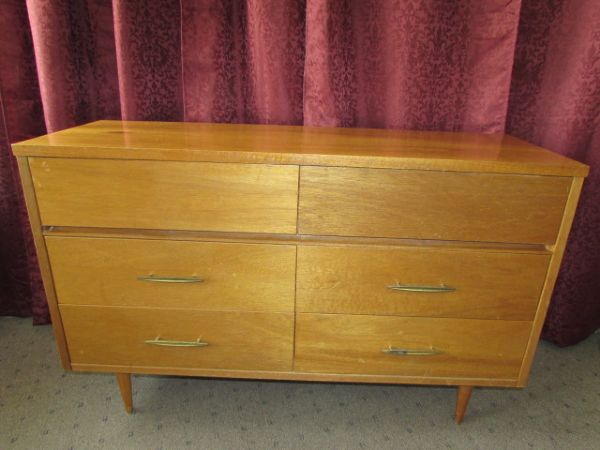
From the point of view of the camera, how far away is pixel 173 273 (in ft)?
3.33

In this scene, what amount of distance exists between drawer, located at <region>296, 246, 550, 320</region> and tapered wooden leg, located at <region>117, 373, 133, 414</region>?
540mm

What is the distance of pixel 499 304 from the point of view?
1036 mm

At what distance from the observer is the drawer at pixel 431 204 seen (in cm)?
93

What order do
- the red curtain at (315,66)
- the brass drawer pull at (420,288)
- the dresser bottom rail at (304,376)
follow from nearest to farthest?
the brass drawer pull at (420,288) → the dresser bottom rail at (304,376) → the red curtain at (315,66)

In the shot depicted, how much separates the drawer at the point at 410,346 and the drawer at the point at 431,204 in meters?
0.23

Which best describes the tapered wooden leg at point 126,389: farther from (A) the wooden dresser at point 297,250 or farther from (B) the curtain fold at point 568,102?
(B) the curtain fold at point 568,102

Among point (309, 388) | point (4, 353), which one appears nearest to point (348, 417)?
point (309, 388)

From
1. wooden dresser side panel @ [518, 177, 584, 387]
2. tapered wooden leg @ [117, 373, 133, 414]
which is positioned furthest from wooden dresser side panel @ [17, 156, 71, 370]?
wooden dresser side panel @ [518, 177, 584, 387]

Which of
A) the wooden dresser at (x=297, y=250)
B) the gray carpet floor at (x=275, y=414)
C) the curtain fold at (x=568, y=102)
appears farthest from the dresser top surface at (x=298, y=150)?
the gray carpet floor at (x=275, y=414)

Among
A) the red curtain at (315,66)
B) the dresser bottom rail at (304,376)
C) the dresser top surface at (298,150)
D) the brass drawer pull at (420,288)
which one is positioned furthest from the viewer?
the red curtain at (315,66)

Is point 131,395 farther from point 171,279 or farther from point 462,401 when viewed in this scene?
point 462,401

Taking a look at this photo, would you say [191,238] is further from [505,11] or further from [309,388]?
[505,11]

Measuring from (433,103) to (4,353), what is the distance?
5.42ft

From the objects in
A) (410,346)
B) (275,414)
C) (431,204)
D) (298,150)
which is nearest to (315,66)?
(298,150)
